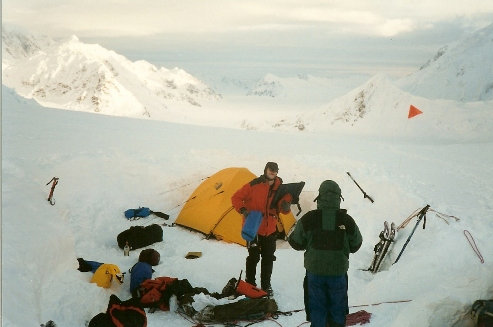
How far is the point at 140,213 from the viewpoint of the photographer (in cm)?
1027

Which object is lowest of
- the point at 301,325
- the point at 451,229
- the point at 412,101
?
the point at 301,325

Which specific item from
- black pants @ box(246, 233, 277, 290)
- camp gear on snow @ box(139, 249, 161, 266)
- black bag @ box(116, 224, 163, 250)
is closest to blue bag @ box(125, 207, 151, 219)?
black bag @ box(116, 224, 163, 250)

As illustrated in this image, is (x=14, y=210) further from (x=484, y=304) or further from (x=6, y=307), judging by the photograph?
(x=484, y=304)

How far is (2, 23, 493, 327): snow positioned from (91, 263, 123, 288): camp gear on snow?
17 centimetres

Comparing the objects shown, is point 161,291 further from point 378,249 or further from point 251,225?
point 378,249

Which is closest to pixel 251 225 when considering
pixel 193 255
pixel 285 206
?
pixel 285 206

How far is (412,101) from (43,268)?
46345 mm

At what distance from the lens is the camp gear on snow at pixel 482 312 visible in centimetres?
441

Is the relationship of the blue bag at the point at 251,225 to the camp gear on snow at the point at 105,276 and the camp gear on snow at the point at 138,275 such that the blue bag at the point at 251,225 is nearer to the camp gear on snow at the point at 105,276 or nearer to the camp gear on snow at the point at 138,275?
the camp gear on snow at the point at 138,275

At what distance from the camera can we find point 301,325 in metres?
A: 5.47

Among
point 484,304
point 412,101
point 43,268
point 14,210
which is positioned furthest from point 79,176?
point 412,101

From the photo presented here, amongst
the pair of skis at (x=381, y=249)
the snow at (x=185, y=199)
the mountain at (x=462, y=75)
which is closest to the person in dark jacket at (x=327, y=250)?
the snow at (x=185, y=199)

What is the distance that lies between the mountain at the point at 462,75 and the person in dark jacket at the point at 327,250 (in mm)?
53467

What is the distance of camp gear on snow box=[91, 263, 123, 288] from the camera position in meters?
6.20
